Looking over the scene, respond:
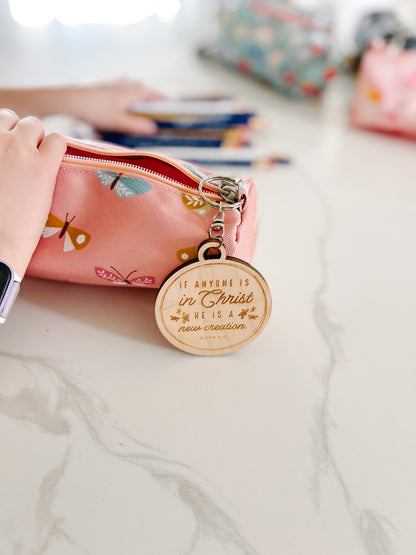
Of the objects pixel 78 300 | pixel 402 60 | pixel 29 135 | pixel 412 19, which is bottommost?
pixel 78 300

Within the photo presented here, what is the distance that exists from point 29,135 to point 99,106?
1.38 ft

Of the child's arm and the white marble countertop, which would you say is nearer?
the white marble countertop

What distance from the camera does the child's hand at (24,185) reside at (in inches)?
18.7

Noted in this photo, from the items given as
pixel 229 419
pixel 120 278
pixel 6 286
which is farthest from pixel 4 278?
pixel 229 419

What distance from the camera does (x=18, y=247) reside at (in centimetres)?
48

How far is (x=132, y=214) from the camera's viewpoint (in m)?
0.51

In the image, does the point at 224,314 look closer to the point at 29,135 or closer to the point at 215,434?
the point at 215,434

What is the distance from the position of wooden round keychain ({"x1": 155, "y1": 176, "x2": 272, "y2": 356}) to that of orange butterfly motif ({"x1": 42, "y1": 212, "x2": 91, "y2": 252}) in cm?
10

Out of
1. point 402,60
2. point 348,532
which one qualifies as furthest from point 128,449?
point 402,60

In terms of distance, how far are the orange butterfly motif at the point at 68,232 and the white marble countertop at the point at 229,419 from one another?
81mm

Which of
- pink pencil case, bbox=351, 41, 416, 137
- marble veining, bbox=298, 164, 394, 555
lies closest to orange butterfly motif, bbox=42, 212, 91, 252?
marble veining, bbox=298, 164, 394, 555

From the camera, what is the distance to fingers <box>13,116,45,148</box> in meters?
0.50

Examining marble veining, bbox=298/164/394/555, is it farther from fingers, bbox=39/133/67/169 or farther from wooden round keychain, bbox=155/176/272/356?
fingers, bbox=39/133/67/169

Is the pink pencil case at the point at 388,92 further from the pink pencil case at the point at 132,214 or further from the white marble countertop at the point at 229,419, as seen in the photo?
the pink pencil case at the point at 132,214
